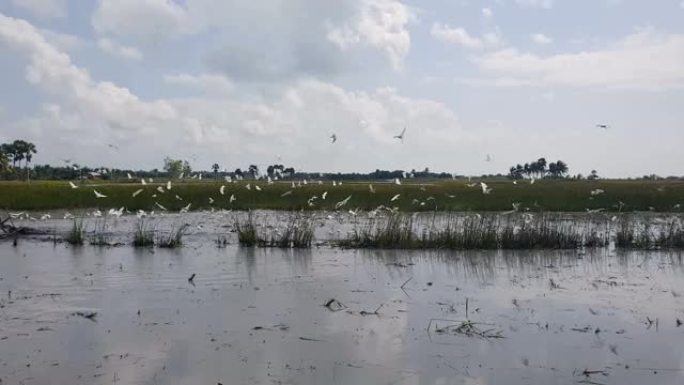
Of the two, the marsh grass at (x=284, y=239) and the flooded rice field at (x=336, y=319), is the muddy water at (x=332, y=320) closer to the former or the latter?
the flooded rice field at (x=336, y=319)

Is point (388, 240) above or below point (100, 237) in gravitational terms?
above

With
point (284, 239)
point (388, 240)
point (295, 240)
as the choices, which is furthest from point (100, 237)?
point (388, 240)

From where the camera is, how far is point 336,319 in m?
10.7

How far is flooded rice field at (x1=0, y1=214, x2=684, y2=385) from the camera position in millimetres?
7977

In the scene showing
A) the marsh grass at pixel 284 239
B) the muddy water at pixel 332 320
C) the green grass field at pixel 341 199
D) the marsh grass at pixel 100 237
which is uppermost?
the green grass field at pixel 341 199

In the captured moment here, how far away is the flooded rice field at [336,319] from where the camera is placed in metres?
7.98

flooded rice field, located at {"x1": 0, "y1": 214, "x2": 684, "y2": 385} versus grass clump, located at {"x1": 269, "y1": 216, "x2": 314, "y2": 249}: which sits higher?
grass clump, located at {"x1": 269, "y1": 216, "x2": 314, "y2": 249}

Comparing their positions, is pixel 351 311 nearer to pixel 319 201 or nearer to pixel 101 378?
pixel 101 378

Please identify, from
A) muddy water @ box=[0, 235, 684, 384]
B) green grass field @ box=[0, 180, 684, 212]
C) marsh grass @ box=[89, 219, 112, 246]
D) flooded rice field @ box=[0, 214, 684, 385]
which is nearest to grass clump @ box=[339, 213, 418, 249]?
flooded rice field @ box=[0, 214, 684, 385]

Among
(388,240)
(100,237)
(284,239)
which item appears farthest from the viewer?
(100,237)

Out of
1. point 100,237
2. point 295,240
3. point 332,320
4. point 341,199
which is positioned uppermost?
point 341,199

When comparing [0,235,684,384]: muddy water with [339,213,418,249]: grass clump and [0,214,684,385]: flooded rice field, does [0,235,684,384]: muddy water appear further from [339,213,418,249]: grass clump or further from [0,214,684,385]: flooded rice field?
[339,213,418,249]: grass clump

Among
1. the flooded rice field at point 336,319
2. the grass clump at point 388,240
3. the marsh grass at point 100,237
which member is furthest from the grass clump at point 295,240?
the marsh grass at point 100,237

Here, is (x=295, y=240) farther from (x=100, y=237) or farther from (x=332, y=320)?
(x=332, y=320)
